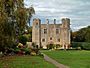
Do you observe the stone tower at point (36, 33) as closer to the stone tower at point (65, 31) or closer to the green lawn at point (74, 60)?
the stone tower at point (65, 31)

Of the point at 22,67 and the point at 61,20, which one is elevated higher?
the point at 61,20

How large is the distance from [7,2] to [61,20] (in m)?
85.9

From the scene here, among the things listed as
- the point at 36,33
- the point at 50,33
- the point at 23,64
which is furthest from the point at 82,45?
the point at 23,64

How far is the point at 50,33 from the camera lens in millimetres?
106625

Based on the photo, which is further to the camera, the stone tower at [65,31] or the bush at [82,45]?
the stone tower at [65,31]

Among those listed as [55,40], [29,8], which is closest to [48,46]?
[55,40]

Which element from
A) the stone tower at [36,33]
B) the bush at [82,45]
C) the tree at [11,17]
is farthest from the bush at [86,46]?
the tree at [11,17]

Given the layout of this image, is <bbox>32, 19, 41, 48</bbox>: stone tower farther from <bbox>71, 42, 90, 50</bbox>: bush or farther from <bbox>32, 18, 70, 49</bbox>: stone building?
<bbox>71, 42, 90, 50</bbox>: bush

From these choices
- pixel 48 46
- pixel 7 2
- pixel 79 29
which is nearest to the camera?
pixel 7 2

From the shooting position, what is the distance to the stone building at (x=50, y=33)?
104 m

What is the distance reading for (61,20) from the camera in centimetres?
10569

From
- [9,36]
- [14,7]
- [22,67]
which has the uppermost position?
[14,7]

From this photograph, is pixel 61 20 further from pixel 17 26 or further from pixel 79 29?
pixel 17 26

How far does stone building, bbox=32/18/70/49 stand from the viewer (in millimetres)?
104000
